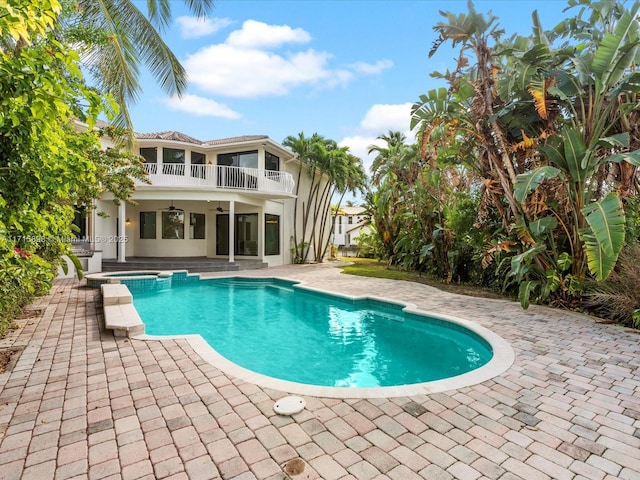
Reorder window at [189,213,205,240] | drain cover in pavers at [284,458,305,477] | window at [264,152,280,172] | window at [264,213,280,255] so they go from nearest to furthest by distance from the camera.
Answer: drain cover in pavers at [284,458,305,477]
window at [264,152,280,172]
window at [264,213,280,255]
window at [189,213,205,240]

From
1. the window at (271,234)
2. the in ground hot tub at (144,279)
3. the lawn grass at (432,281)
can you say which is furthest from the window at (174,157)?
the lawn grass at (432,281)

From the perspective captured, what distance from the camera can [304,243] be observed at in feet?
68.5

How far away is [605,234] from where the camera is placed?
555cm

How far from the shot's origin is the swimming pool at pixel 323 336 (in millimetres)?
5371

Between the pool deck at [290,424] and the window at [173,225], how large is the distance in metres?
15.3

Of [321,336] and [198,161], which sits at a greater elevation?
[198,161]

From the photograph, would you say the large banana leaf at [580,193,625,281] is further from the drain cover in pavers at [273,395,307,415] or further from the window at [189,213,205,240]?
the window at [189,213,205,240]

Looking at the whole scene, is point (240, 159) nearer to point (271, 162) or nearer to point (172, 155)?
point (271, 162)

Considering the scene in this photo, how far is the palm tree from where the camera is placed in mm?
8828

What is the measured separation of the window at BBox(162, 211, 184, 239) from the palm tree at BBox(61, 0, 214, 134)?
935 cm

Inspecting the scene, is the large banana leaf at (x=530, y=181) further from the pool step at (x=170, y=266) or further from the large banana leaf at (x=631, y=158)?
the pool step at (x=170, y=266)

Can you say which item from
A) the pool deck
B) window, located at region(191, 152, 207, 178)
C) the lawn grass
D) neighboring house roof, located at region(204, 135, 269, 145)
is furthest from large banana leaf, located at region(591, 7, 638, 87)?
window, located at region(191, 152, 207, 178)

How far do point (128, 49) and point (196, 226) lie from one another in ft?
36.4

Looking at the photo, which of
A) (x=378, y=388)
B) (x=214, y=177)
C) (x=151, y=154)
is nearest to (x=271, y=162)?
(x=214, y=177)
